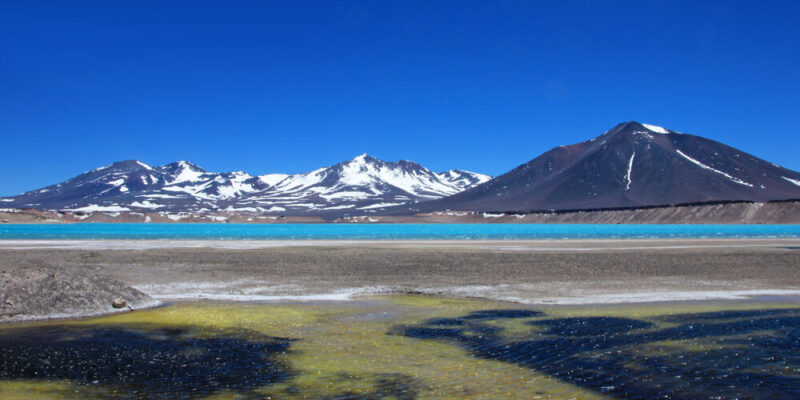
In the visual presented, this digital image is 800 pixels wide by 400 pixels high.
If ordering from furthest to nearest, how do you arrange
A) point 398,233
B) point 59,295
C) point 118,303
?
point 398,233 → point 118,303 → point 59,295

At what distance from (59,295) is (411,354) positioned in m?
12.1

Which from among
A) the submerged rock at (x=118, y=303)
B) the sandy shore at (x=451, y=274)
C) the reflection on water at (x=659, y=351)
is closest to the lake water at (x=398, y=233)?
the sandy shore at (x=451, y=274)

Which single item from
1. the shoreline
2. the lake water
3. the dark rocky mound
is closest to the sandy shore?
the dark rocky mound

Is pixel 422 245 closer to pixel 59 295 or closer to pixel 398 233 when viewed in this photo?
pixel 59 295

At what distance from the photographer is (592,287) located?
25.0 meters

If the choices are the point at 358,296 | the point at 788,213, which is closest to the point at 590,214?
the point at 788,213

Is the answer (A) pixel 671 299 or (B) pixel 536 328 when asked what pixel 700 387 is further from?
(A) pixel 671 299

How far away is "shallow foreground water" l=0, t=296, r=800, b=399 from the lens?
9.92 meters

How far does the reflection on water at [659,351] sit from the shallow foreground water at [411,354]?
4 cm

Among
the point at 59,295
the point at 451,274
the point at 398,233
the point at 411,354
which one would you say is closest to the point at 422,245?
the point at 451,274

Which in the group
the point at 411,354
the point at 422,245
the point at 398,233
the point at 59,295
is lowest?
the point at 411,354

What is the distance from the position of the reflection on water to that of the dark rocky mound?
9936mm

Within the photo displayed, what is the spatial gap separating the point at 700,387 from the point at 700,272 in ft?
77.5

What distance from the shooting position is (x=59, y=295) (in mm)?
17797
